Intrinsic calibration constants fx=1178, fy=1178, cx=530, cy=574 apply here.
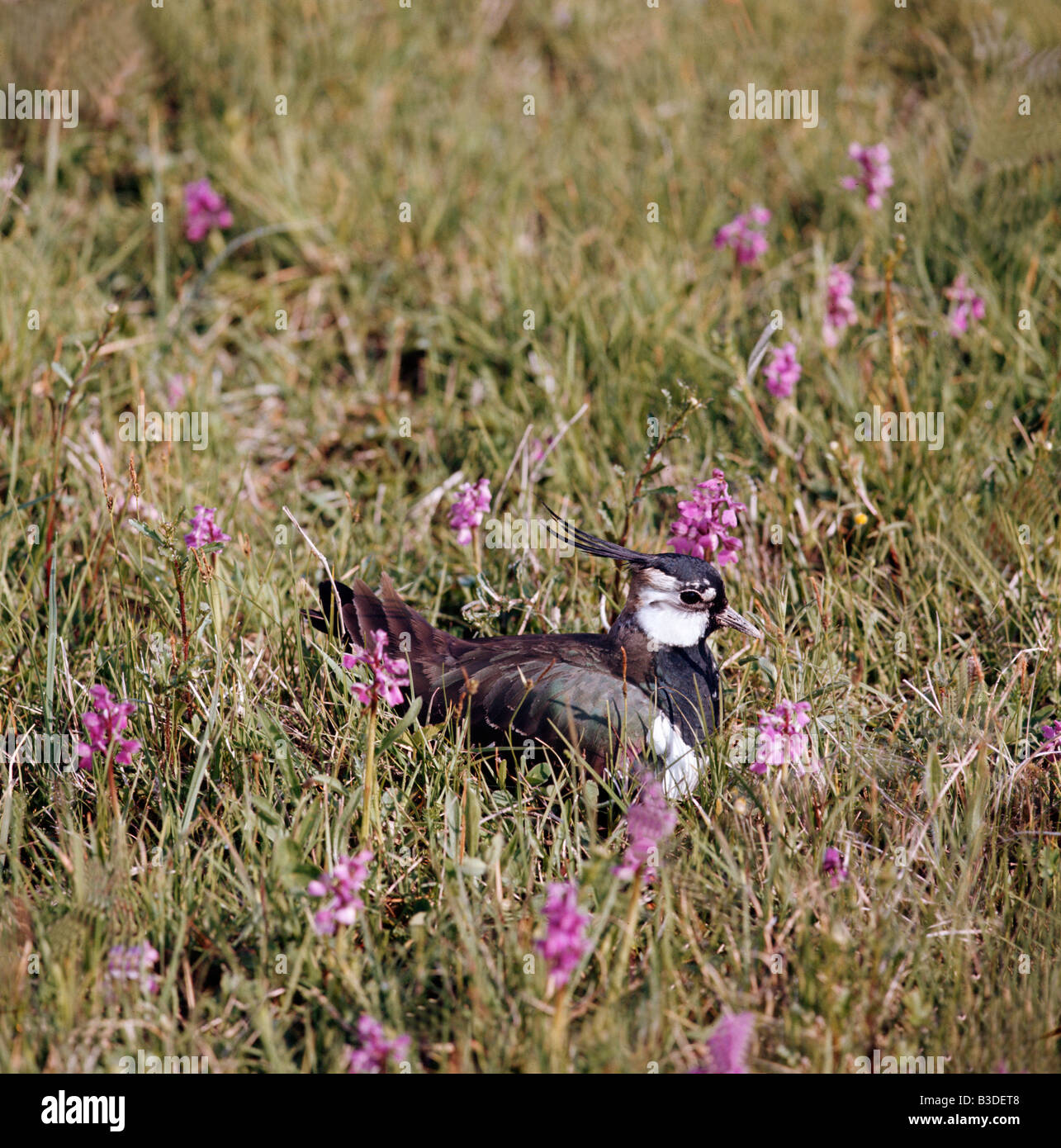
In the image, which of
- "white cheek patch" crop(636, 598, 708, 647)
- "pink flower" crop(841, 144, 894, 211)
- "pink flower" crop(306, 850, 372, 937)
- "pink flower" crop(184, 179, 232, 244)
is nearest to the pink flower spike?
"white cheek patch" crop(636, 598, 708, 647)

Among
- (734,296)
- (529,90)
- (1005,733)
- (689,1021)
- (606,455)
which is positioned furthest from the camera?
(529,90)

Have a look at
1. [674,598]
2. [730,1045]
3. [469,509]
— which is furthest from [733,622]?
[730,1045]

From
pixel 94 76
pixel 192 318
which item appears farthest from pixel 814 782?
pixel 94 76

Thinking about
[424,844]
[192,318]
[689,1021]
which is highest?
[192,318]

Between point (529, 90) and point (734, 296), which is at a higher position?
point (529, 90)

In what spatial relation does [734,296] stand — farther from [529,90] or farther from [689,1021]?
[689,1021]

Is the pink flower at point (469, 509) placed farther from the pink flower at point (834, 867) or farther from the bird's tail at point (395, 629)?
the pink flower at point (834, 867)

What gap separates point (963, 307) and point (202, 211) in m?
3.20

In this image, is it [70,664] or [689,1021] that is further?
[70,664]

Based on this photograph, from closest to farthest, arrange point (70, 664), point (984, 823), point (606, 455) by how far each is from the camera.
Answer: point (984, 823)
point (70, 664)
point (606, 455)

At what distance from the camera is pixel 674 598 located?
3.41 meters

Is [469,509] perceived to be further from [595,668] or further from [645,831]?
[645,831]

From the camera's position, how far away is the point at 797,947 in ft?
8.31

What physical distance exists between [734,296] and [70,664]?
2.89 meters
